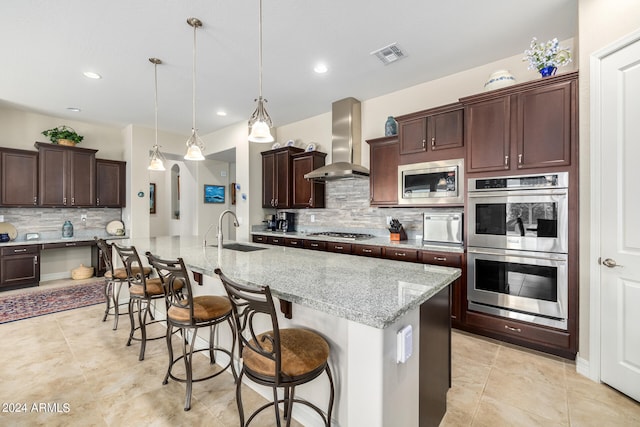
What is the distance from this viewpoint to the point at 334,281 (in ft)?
5.13

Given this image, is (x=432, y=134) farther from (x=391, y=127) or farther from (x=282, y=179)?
(x=282, y=179)

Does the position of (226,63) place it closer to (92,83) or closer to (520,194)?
(92,83)

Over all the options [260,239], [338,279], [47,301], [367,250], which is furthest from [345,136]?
[47,301]

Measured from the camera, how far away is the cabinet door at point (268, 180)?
17.1 feet

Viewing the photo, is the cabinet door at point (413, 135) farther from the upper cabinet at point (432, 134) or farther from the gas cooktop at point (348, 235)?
the gas cooktop at point (348, 235)

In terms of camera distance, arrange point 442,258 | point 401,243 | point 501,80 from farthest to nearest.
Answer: point 401,243 < point 442,258 < point 501,80

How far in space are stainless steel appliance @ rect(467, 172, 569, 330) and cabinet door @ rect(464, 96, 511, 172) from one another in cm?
16

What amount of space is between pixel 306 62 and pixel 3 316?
4.71 meters

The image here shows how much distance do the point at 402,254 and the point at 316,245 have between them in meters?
1.34

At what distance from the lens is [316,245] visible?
4.18 meters

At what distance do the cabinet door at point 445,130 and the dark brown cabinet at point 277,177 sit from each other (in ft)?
7.96

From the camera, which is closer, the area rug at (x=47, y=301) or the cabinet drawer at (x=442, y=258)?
the cabinet drawer at (x=442, y=258)

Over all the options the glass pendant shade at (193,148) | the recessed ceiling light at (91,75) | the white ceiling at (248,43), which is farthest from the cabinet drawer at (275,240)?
the recessed ceiling light at (91,75)

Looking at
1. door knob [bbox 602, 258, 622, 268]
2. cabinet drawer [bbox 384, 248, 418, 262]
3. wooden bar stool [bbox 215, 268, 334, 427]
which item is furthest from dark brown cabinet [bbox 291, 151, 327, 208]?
door knob [bbox 602, 258, 622, 268]
